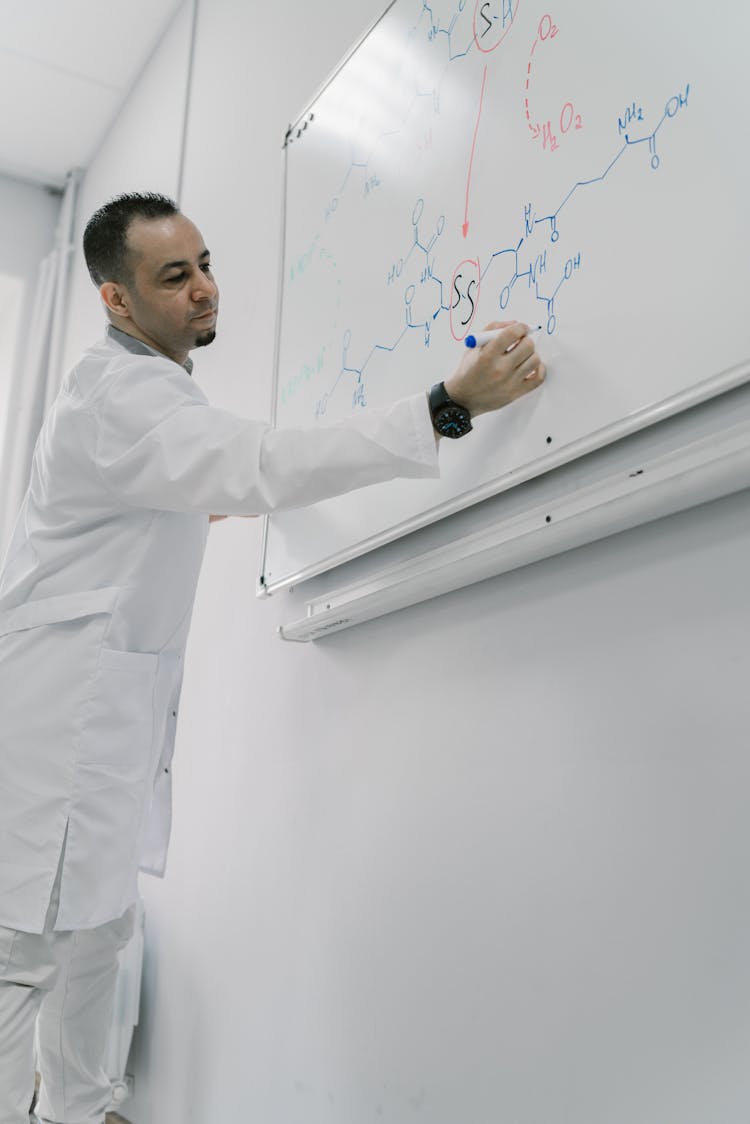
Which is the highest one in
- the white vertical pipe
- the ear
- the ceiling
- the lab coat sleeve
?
the ceiling

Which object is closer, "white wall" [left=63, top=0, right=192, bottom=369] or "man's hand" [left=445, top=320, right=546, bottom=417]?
"man's hand" [left=445, top=320, right=546, bottom=417]

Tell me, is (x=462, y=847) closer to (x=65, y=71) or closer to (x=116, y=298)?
(x=116, y=298)

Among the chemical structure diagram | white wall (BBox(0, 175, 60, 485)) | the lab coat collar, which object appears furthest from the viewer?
white wall (BBox(0, 175, 60, 485))

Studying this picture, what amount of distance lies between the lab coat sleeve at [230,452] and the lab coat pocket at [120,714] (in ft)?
0.68

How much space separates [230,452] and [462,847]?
516 mm

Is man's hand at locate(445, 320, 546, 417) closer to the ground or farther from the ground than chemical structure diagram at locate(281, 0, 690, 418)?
closer to the ground

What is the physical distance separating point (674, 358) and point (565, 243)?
0.22 meters

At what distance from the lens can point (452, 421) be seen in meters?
1.00

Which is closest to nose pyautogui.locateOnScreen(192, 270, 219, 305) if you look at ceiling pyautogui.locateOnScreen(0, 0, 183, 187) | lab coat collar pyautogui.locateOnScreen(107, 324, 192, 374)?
lab coat collar pyautogui.locateOnScreen(107, 324, 192, 374)

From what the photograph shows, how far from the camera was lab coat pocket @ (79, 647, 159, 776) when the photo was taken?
1.15 meters

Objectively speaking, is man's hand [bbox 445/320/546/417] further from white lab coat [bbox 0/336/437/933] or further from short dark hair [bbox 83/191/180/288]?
short dark hair [bbox 83/191/180/288]

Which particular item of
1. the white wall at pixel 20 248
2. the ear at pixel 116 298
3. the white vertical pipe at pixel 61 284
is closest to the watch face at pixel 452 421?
the ear at pixel 116 298

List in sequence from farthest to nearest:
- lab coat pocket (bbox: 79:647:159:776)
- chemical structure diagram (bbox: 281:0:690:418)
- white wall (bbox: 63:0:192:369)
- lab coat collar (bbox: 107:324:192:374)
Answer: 1. white wall (bbox: 63:0:192:369)
2. lab coat collar (bbox: 107:324:192:374)
3. lab coat pocket (bbox: 79:647:159:776)
4. chemical structure diagram (bbox: 281:0:690:418)

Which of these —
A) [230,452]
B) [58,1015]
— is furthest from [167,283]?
[58,1015]
